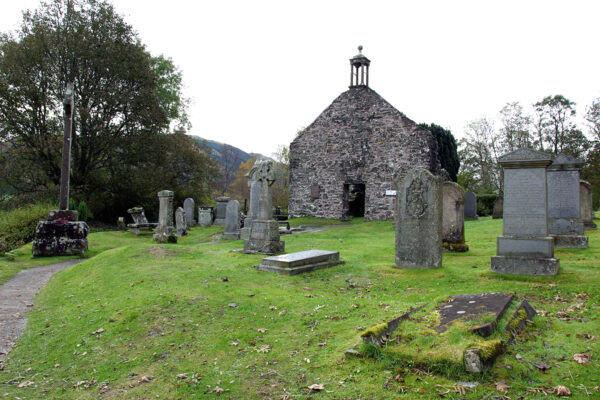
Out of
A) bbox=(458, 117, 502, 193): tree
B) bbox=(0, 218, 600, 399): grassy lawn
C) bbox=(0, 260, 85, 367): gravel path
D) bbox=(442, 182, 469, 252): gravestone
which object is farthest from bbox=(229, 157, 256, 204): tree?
bbox=(0, 218, 600, 399): grassy lawn

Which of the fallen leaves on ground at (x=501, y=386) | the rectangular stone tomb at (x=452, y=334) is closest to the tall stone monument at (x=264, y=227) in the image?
the rectangular stone tomb at (x=452, y=334)

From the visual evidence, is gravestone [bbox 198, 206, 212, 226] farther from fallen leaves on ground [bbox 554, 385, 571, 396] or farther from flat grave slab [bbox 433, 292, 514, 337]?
fallen leaves on ground [bbox 554, 385, 571, 396]

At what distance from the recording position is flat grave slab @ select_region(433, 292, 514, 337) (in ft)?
12.1

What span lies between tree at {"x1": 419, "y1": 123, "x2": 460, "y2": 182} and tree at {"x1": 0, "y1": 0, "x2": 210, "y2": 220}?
2129cm

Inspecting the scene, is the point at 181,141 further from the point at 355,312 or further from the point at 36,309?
the point at 355,312

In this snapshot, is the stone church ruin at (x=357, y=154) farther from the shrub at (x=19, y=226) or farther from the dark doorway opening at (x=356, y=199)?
the shrub at (x=19, y=226)

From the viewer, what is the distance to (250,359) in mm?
4223

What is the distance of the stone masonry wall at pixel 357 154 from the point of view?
2427 centimetres

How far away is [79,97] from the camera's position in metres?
25.0

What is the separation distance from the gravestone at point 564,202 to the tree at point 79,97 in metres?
23.3

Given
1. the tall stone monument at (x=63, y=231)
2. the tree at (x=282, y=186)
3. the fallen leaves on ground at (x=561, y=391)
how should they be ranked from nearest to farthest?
the fallen leaves on ground at (x=561, y=391), the tall stone monument at (x=63, y=231), the tree at (x=282, y=186)

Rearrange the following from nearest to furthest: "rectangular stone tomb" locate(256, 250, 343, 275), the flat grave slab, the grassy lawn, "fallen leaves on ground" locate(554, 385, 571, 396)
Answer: "fallen leaves on ground" locate(554, 385, 571, 396)
the grassy lawn
the flat grave slab
"rectangular stone tomb" locate(256, 250, 343, 275)

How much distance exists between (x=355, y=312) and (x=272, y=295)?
1.59 meters

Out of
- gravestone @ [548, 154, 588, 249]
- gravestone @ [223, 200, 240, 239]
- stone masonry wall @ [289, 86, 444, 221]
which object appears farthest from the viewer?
stone masonry wall @ [289, 86, 444, 221]
